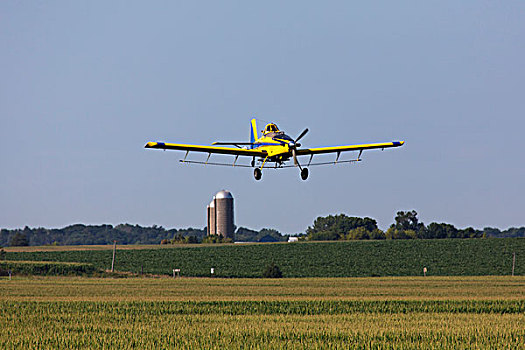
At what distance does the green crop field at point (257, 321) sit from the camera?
41188mm

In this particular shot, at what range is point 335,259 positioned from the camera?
589ft

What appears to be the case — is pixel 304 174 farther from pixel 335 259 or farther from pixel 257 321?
pixel 335 259

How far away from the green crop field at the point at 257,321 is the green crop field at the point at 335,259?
2831 inches

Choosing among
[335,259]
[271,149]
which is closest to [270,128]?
[271,149]

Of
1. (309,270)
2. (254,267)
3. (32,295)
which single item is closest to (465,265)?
(309,270)

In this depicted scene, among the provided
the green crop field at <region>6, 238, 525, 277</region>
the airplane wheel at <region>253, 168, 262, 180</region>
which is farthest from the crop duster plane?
the green crop field at <region>6, 238, 525, 277</region>

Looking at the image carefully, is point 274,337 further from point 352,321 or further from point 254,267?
point 254,267

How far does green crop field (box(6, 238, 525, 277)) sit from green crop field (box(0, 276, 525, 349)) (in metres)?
71.9

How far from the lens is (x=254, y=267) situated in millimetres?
166375

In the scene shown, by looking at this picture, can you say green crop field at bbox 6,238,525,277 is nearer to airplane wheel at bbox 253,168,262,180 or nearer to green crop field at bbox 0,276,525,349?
green crop field at bbox 0,276,525,349

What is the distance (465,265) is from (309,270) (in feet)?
112

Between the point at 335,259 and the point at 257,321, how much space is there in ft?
418

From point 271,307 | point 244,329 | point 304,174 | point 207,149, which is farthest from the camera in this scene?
point 271,307

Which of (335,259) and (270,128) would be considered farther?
(335,259)
